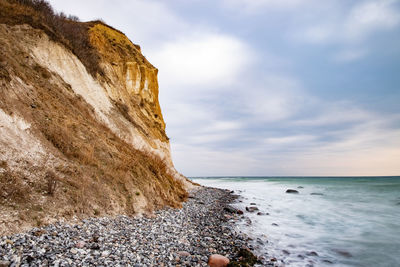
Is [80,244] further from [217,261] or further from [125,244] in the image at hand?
[217,261]

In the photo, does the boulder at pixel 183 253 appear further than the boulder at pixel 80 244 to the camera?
Yes

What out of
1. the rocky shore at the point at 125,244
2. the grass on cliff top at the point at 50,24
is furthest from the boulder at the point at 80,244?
the grass on cliff top at the point at 50,24

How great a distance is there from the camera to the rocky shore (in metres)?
4.73

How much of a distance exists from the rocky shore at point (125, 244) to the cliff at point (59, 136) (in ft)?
2.21

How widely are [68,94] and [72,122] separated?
4141 mm

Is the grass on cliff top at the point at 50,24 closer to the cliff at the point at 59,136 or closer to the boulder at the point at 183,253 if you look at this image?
the cliff at the point at 59,136

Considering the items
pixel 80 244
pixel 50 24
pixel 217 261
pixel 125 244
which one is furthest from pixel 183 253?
pixel 50 24

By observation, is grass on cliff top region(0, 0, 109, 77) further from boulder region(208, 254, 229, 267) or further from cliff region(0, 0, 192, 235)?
boulder region(208, 254, 229, 267)

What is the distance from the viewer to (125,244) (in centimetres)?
614

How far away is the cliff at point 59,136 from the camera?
675 centimetres

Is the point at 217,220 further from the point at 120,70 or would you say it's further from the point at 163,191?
the point at 120,70

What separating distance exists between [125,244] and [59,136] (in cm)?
596

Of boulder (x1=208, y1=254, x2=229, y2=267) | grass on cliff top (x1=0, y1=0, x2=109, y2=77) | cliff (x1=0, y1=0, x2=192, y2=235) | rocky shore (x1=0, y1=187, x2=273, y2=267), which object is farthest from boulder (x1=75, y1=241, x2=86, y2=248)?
grass on cliff top (x1=0, y1=0, x2=109, y2=77)

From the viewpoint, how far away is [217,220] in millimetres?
11469
